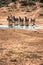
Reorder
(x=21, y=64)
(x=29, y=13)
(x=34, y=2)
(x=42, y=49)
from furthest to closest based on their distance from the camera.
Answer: (x=34, y=2), (x=29, y=13), (x=42, y=49), (x=21, y=64)

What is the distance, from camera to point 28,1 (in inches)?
2311

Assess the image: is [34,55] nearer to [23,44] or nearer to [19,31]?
[23,44]

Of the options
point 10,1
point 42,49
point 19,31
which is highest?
point 42,49

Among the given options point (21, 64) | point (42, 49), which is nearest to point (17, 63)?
point (21, 64)

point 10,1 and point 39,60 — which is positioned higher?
point 39,60

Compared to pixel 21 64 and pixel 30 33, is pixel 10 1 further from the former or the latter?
pixel 21 64

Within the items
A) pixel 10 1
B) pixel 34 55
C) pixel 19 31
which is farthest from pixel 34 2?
pixel 34 55

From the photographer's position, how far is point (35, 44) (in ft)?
70.5

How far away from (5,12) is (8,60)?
35.2 metres

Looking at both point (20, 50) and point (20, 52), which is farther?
point (20, 50)

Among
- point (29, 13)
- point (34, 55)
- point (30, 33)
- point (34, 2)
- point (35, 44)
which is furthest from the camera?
point (34, 2)

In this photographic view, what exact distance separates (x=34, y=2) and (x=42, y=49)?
3839 cm

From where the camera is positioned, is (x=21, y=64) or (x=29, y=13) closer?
(x=21, y=64)

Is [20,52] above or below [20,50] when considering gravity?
above
